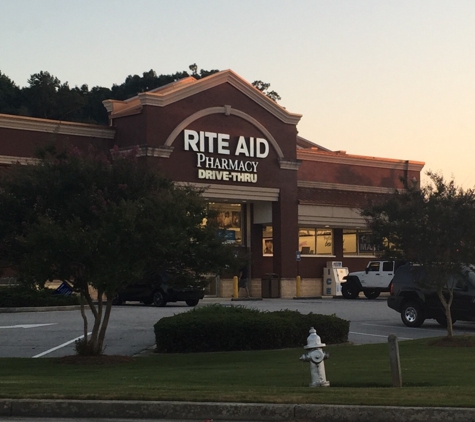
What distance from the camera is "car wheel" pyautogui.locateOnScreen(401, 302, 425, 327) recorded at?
85.4 ft

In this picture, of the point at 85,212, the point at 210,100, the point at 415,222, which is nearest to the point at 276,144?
the point at 210,100

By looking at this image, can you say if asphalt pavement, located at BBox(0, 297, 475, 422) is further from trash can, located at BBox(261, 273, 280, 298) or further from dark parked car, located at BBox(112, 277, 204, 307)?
trash can, located at BBox(261, 273, 280, 298)

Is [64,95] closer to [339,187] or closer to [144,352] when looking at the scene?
[339,187]

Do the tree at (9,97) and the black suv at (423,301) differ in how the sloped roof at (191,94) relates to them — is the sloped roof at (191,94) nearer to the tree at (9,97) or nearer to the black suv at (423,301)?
the black suv at (423,301)

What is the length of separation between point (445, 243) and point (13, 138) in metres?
24.6

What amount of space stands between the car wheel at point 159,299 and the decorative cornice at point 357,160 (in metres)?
16.6

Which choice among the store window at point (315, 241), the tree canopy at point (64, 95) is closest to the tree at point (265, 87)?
the tree canopy at point (64, 95)

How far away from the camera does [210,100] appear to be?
146 ft

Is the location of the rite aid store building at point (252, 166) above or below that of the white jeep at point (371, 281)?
above

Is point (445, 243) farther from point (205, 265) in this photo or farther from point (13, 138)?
point (13, 138)

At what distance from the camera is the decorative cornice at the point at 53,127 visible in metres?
39.5

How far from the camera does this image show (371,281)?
1748 inches

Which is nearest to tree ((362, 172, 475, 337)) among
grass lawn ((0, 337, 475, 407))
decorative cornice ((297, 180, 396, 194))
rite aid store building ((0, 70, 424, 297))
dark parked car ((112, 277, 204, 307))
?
grass lawn ((0, 337, 475, 407))

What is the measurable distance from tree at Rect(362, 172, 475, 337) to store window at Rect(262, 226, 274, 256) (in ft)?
90.5
